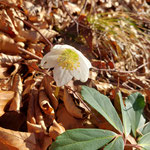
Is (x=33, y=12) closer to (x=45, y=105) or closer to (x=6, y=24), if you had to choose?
(x=6, y=24)

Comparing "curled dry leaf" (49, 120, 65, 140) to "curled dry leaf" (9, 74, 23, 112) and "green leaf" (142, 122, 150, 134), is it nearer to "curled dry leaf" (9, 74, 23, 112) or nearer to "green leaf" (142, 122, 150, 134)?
"curled dry leaf" (9, 74, 23, 112)

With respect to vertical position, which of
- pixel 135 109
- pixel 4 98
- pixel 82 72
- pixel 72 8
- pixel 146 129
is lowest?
pixel 146 129

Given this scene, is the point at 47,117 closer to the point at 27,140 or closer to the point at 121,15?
the point at 27,140

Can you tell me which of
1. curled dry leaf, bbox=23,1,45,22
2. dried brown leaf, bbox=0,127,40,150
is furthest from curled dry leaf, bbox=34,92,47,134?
curled dry leaf, bbox=23,1,45,22

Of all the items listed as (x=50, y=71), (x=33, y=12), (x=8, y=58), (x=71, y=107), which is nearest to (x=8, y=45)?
(x=8, y=58)

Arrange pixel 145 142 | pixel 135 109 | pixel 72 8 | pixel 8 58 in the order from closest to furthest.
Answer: pixel 145 142, pixel 135 109, pixel 8 58, pixel 72 8

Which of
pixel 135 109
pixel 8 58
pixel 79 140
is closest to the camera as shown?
pixel 79 140
